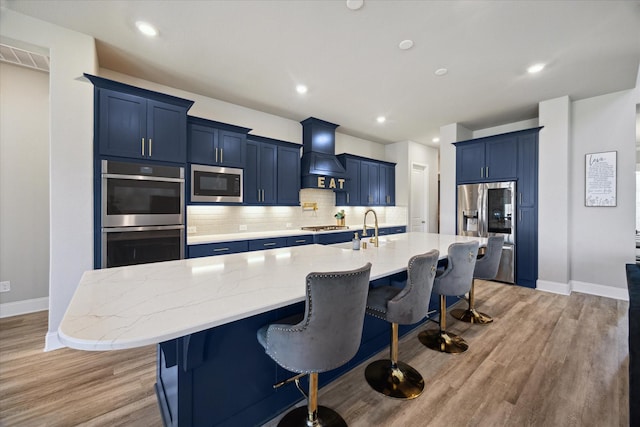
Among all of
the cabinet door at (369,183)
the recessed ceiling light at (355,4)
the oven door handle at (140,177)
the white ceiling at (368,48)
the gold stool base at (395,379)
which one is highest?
the white ceiling at (368,48)

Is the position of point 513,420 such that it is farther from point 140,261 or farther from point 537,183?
point 537,183

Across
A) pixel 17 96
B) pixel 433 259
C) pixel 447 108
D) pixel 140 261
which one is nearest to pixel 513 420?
pixel 433 259

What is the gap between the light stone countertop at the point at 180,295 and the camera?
33.5 inches

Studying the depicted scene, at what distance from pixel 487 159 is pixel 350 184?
101 inches

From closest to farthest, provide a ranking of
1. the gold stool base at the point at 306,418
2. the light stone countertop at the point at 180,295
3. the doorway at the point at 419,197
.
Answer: the light stone countertop at the point at 180,295 < the gold stool base at the point at 306,418 < the doorway at the point at 419,197

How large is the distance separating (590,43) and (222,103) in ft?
14.8

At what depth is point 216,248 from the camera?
3383 millimetres

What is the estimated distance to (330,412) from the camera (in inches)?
63.7

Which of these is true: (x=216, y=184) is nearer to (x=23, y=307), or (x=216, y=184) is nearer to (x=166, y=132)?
(x=166, y=132)

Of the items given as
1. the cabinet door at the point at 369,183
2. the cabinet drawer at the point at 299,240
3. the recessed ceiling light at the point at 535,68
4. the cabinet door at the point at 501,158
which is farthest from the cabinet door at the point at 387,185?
the recessed ceiling light at the point at 535,68

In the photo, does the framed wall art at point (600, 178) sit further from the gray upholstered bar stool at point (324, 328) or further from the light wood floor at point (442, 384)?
the gray upholstered bar stool at point (324, 328)

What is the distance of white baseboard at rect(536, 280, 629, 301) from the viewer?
3789 mm

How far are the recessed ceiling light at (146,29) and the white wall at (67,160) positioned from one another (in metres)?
0.60

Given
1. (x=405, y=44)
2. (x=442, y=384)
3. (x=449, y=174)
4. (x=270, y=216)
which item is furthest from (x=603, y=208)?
(x=270, y=216)
